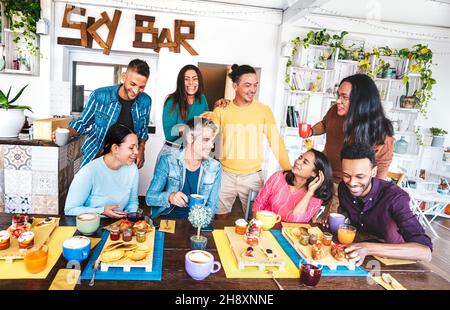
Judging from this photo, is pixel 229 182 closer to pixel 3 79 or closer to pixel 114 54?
pixel 114 54

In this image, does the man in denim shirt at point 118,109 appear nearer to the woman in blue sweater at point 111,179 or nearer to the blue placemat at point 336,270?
the woman in blue sweater at point 111,179

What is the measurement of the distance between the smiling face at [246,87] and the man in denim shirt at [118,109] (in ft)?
1.93

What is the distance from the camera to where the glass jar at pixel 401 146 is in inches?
58.2

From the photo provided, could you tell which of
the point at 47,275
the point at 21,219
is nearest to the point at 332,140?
the point at 47,275

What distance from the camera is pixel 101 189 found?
5.94 feet

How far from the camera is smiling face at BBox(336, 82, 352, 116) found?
4.99 feet

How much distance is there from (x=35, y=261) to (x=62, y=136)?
1.42 meters

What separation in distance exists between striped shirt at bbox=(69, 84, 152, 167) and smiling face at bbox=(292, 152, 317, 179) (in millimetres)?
1026

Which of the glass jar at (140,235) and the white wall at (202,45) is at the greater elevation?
the white wall at (202,45)

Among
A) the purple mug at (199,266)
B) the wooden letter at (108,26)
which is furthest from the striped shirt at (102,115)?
the purple mug at (199,266)

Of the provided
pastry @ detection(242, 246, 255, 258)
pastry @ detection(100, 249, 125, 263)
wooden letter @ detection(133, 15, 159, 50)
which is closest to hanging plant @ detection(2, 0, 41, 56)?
wooden letter @ detection(133, 15, 159, 50)

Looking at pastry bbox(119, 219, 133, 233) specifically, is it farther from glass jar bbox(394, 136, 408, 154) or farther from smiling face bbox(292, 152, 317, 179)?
glass jar bbox(394, 136, 408, 154)

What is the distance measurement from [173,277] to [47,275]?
1.31 ft

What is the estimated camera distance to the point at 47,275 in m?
1.03
